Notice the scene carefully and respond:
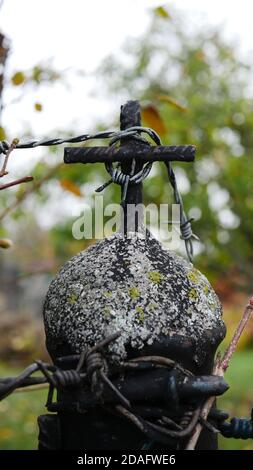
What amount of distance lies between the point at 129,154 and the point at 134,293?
0.28 m

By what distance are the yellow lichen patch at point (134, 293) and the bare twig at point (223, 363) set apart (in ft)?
0.70

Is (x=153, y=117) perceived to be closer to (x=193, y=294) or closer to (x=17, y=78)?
(x=17, y=78)

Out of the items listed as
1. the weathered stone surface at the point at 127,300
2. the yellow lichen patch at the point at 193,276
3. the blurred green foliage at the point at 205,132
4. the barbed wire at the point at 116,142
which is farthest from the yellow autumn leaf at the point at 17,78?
the blurred green foliage at the point at 205,132

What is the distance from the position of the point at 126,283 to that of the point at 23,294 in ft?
54.3

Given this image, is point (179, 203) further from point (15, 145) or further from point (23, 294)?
point (23, 294)

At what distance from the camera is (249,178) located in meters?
6.43

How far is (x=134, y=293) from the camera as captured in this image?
110 cm

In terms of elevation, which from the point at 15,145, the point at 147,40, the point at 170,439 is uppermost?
the point at 147,40

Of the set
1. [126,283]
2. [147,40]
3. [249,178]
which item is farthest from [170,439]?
[147,40]

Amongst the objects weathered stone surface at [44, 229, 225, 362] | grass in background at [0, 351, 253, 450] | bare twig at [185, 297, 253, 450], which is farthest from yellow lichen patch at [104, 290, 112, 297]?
grass in background at [0, 351, 253, 450]

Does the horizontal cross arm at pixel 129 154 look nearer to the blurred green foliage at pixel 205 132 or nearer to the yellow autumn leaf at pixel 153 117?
the yellow autumn leaf at pixel 153 117

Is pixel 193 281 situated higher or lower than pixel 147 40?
lower

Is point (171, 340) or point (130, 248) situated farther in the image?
point (130, 248)

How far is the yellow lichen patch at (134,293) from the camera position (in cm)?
110
